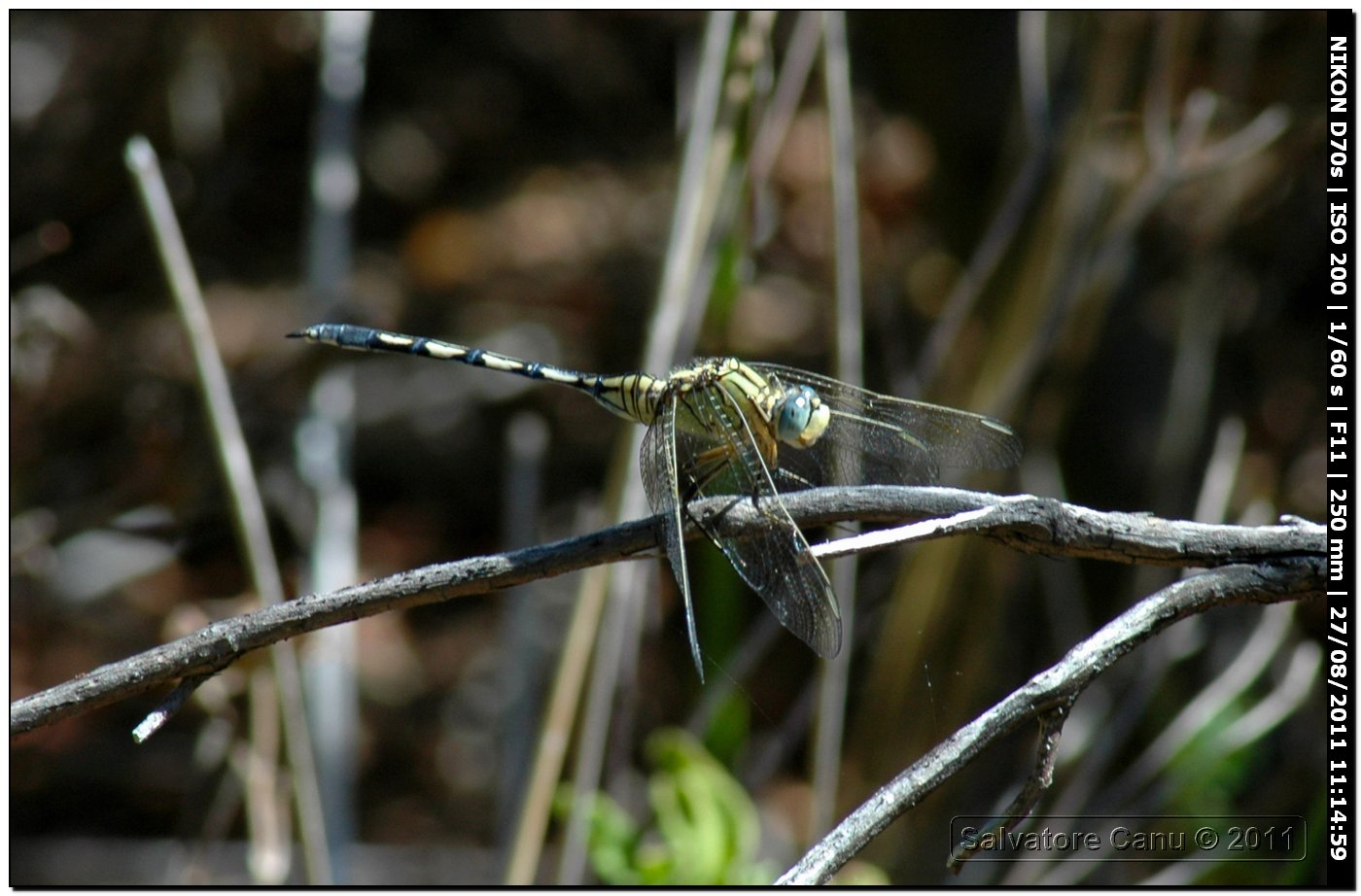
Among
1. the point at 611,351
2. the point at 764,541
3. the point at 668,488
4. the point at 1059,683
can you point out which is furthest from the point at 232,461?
the point at 611,351

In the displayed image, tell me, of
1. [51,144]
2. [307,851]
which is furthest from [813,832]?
[51,144]

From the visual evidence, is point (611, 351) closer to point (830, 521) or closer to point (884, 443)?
point (884, 443)

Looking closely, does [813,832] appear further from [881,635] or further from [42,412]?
[42,412]

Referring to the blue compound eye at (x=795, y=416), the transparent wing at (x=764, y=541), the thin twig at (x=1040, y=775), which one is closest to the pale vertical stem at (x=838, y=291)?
the blue compound eye at (x=795, y=416)

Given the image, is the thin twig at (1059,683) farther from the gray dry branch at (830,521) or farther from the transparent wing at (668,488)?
the transparent wing at (668,488)

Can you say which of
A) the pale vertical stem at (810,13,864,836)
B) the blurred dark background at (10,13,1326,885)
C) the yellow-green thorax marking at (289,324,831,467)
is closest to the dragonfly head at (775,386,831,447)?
the yellow-green thorax marking at (289,324,831,467)

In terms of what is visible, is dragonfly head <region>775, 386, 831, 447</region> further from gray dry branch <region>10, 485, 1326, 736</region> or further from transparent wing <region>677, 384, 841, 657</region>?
gray dry branch <region>10, 485, 1326, 736</region>
